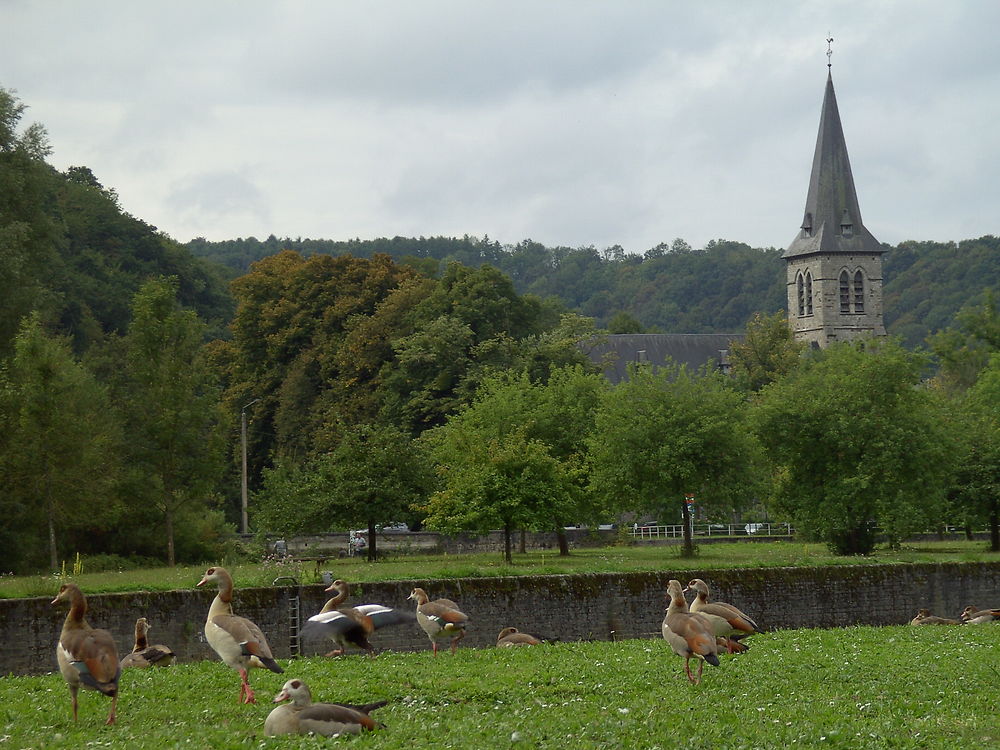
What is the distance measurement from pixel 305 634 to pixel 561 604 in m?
9.56

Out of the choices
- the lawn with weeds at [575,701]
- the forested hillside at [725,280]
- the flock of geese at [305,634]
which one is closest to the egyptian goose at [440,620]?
the flock of geese at [305,634]

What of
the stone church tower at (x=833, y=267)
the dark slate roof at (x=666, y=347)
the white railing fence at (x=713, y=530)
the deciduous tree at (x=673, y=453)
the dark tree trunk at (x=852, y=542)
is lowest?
the white railing fence at (x=713, y=530)

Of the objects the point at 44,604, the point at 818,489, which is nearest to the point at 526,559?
the point at 818,489

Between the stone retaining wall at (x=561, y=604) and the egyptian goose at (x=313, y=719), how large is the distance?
10602 millimetres

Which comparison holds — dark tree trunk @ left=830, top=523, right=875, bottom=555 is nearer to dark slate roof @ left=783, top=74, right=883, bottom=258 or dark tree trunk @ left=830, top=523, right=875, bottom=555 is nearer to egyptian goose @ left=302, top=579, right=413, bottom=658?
egyptian goose @ left=302, top=579, right=413, bottom=658

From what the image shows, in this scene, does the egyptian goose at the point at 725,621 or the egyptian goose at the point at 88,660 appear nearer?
the egyptian goose at the point at 88,660

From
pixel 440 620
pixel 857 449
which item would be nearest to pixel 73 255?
pixel 857 449

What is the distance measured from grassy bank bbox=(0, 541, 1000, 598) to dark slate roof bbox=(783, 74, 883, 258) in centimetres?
5796

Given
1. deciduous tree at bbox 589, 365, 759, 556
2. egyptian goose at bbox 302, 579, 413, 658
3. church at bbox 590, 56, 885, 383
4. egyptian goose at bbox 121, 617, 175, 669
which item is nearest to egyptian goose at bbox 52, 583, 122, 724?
egyptian goose at bbox 302, 579, 413, 658

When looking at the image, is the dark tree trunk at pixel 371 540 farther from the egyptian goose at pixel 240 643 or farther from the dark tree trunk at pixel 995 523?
the egyptian goose at pixel 240 643

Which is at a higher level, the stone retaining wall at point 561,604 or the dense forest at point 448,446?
the dense forest at point 448,446

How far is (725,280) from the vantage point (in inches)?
7407

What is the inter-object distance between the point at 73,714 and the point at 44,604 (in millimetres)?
9269

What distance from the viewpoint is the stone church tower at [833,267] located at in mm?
110875
